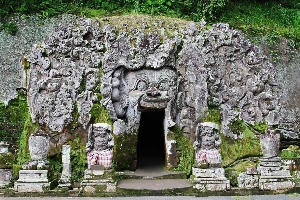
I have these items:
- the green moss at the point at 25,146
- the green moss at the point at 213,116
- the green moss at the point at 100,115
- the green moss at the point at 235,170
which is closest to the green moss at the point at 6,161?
the green moss at the point at 25,146

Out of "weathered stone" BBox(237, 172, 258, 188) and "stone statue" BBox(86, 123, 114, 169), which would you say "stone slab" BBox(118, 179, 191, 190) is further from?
"weathered stone" BBox(237, 172, 258, 188)

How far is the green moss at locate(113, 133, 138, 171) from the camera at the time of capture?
10.2m

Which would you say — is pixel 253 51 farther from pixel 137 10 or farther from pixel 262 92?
pixel 137 10

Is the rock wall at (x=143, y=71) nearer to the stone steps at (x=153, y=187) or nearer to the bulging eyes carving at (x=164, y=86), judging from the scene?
the bulging eyes carving at (x=164, y=86)

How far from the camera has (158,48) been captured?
1081 cm

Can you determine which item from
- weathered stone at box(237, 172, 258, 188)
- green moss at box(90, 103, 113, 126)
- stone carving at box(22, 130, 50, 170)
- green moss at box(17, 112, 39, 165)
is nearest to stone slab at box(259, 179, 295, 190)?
weathered stone at box(237, 172, 258, 188)

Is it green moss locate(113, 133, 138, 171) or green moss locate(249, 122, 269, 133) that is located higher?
green moss locate(249, 122, 269, 133)

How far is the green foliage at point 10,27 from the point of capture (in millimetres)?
14180

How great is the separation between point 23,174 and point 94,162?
170 cm

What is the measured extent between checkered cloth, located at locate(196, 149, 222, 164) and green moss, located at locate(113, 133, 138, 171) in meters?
1.87

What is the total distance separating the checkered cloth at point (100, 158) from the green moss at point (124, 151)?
965mm

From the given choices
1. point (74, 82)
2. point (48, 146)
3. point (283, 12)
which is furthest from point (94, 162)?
point (283, 12)

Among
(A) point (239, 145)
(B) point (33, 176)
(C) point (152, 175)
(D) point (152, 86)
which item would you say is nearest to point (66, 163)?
(B) point (33, 176)

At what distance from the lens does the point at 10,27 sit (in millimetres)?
14188
